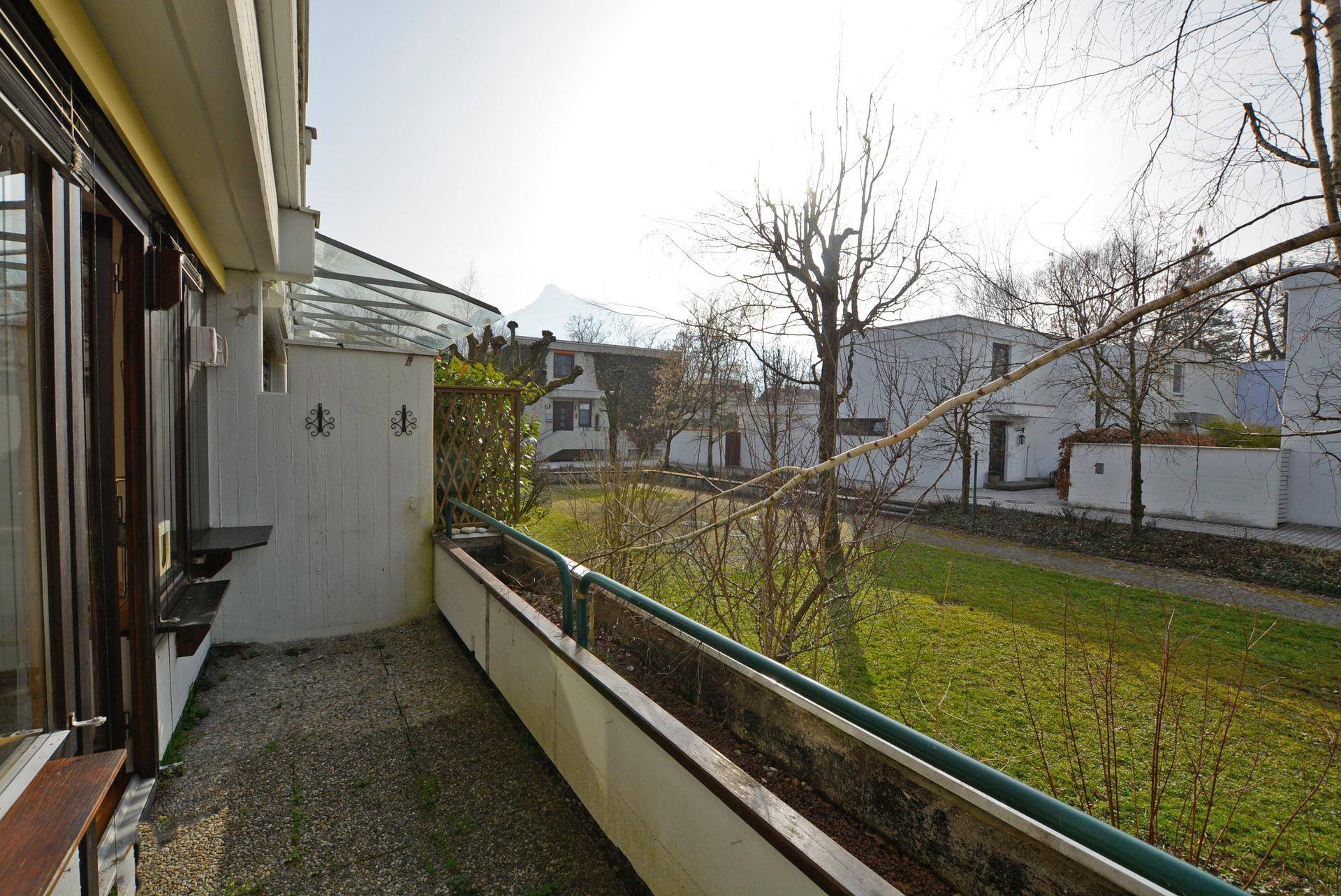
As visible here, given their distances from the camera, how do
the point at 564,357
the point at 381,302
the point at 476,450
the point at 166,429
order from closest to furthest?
the point at 166,429, the point at 476,450, the point at 381,302, the point at 564,357

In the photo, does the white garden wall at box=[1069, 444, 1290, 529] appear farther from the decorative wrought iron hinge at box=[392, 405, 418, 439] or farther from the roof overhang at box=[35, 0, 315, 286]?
the roof overhang at box=[35, 0, 315, 286]

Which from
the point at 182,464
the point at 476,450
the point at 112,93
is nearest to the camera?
the point at 112,93

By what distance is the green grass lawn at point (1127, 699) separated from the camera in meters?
2.53

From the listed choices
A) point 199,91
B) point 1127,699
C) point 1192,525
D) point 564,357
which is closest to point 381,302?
point 199,91

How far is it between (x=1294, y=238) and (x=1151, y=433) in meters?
13.2

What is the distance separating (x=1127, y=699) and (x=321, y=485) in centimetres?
537

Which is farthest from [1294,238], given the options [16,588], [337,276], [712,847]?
[337,276]

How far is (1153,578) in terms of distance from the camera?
19.4 feet

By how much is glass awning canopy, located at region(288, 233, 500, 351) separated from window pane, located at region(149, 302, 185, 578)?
1883 millimetres

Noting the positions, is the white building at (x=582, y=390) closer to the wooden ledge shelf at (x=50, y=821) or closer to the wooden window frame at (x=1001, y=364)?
the wooden window frame at (x=1001, y=364)

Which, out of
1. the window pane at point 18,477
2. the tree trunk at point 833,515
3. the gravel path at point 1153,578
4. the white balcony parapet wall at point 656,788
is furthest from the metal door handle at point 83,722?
the gravel path at point 1153,578

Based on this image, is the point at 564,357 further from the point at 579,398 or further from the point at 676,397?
the point at 676,397

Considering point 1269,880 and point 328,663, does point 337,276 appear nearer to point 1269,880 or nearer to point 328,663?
point 328,663

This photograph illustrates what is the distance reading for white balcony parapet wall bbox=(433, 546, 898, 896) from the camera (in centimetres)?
145
